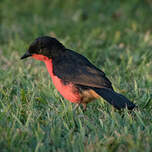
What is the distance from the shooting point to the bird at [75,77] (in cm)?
473

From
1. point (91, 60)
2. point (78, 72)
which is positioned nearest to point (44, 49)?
point (78, 72)

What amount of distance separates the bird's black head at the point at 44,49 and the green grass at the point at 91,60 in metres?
0.52

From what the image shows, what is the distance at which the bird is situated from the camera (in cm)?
473

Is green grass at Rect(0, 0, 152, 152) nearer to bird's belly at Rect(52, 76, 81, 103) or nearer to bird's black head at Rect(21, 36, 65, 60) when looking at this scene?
bird's belly at Rect(52, 76, 81, 103)

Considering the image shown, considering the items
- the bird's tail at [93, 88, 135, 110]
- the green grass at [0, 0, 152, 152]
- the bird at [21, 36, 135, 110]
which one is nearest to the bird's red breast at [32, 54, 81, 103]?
the bird at [21, 36, 135, 110]

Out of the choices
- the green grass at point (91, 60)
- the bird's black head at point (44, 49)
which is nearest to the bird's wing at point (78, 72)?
the bird's black head at point (44, 49)

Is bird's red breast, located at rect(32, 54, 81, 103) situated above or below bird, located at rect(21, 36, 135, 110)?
below

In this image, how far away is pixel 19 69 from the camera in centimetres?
640

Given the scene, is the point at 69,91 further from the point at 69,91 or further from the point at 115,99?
the point at 115,99

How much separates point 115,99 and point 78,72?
0.68m

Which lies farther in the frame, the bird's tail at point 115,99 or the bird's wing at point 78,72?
the bird's wing at point 78,72

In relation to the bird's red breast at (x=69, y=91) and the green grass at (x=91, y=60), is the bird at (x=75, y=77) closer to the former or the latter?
the bird's red breast at (x=69, y=91)

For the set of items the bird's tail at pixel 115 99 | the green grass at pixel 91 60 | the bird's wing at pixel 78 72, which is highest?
the bird's wing at pixel 78 72

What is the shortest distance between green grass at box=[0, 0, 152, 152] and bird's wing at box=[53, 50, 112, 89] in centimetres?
33
